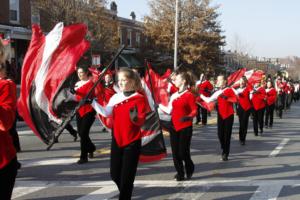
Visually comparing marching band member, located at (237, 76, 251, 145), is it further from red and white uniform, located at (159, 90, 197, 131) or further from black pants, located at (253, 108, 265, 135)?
red and white uniform, located at (159, 90, 197, 131)

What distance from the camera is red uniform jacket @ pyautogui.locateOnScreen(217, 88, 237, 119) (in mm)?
9938

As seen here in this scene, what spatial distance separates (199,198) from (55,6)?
74.4ft

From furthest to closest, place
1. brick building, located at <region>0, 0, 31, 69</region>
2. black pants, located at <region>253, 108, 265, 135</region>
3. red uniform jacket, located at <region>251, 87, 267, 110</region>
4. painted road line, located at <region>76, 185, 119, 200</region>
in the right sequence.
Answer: brick building, located at <region>0, 0, 31, 69</region>
red uniform jacket, located at <region>251, 87, 267, 110</region>
black pants, located at <region>253, 108, 265, 135</region>
painted road line, located at <region>76, 185, 119, 200</region>

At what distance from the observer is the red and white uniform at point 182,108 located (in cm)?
779

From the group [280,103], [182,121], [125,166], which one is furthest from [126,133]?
[280,103]

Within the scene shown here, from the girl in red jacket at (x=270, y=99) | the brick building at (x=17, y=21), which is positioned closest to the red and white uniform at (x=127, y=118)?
the girl in red jacket at (x=270, y=99)

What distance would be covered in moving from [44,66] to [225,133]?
472 cm

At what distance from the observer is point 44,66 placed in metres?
6.34

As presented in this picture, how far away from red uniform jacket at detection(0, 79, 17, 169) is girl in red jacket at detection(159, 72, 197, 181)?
12.6 ft

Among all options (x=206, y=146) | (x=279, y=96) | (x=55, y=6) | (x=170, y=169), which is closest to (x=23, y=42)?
(x=55, y=6)

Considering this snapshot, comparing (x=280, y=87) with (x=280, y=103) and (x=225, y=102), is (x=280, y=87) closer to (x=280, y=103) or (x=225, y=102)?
(x=280, y=103)

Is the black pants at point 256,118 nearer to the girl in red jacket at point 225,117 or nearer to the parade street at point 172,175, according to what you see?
the parade street at point 172,175

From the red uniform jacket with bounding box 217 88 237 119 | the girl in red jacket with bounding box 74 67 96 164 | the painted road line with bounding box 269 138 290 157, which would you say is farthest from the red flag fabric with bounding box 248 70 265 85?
the girl in red jacket with bounding box 74 67 96 164

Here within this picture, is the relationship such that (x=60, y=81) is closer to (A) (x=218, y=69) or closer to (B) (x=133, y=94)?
(B) (x=133, y=94)
